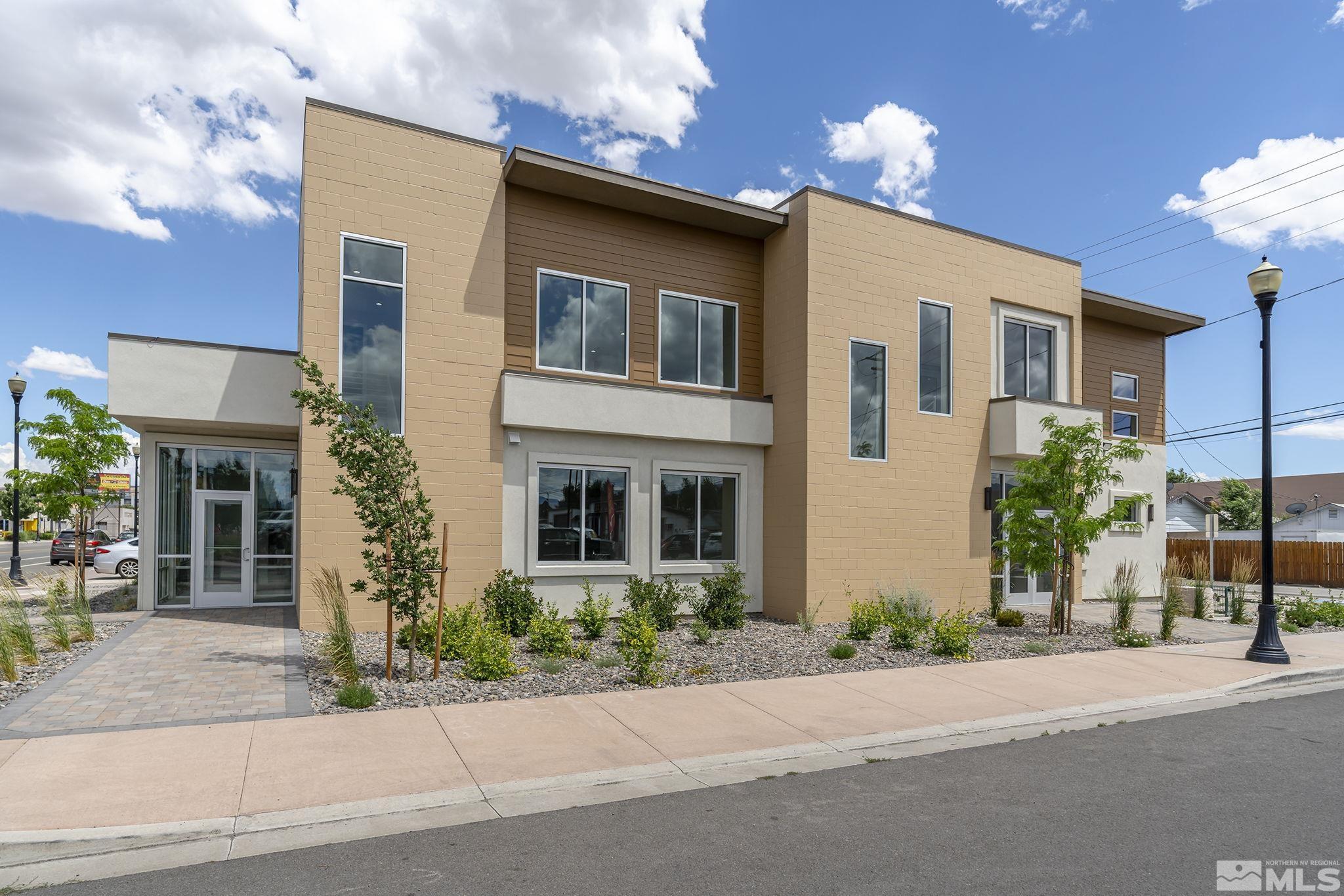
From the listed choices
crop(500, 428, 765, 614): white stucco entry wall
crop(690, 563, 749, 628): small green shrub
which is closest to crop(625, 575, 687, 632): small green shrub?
crop(690, 563, 749, 628): small green shrub

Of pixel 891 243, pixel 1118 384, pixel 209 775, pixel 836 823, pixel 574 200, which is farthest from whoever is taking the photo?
pixel 1118 384

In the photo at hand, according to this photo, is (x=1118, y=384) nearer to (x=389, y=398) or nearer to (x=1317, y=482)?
(x=389, y=398)

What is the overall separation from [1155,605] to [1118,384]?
5.67 meters

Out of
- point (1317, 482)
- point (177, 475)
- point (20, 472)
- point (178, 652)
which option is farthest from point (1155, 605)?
point (1317, 482)

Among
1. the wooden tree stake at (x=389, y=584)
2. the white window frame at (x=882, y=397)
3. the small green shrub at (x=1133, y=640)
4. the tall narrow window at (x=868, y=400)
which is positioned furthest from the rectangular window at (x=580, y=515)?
the small green shrub at (x=1133, y=640)

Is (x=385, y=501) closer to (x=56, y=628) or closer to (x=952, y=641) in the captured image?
(x=56, y=628)

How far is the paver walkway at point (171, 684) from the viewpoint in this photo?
723 centimetres

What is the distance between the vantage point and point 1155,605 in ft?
62.8

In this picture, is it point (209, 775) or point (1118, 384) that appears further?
point (1118, 384)

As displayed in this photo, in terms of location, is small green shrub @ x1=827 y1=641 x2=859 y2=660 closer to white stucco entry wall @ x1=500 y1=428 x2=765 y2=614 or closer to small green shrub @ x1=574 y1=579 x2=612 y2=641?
small green shrub @ x1=574 y1=579 x2=612 y2=641

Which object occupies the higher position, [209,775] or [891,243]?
[891,243]

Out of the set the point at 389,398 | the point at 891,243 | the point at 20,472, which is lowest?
the point at 20,472

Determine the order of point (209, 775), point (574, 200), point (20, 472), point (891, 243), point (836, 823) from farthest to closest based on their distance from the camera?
1. point (20, 472)
2. point (891, 243)
3. point (574, 200)
4. point (209, 775)
5. point (836, 823)

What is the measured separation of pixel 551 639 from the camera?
10.4m
